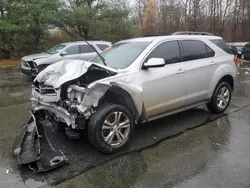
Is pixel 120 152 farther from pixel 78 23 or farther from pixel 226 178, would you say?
pixel 78 23

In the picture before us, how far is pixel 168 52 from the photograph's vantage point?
4844mm

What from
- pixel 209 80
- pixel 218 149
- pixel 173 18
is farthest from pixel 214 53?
pixel 173 18

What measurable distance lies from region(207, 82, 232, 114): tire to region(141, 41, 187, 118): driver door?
39.5 inches

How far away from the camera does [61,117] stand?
3.95m

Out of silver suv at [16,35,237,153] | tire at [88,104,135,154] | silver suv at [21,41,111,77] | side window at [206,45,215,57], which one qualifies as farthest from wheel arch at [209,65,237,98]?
silver suv at [21,41,111,77]

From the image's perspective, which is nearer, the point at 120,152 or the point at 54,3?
the point at 120,152

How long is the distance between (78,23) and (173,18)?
13877 mm

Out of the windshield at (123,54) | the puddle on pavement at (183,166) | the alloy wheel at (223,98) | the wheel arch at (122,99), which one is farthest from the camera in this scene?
the alloy wheel at (223,98)

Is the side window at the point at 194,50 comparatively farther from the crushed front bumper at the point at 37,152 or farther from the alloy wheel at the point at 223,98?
the crushed front bumper at the point at 37,152

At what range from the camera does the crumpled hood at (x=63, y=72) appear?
379cm

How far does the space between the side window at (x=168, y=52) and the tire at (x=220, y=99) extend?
1.32m

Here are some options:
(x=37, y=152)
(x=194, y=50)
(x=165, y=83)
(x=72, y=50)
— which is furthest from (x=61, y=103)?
(x=72, y=50)

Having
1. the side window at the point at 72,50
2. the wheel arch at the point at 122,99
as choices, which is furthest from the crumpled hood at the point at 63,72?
the side window at the point at 72,50

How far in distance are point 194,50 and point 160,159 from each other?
246 cm
